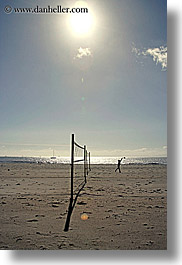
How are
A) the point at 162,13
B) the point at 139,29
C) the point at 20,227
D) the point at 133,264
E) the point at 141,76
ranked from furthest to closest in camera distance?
the point at 141,76 → the point at 139,29 → the point at 162,13 → the point at 20,227 → the point at 133,264

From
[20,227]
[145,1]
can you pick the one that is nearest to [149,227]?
[20,227]

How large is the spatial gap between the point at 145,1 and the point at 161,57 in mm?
994

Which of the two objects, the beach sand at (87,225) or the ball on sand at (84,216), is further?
the ball on sand at (84,216)

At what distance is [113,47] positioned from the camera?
572cm

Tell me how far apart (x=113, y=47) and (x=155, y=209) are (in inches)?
122

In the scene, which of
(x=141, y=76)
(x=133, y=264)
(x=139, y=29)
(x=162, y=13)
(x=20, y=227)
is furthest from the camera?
(x=141, y=76)

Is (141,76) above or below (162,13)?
below

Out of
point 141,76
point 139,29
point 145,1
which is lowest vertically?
point 141,76

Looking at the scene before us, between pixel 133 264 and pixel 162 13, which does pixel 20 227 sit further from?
pixel 162 13

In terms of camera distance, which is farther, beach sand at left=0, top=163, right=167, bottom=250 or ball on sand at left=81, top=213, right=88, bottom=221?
ball on sand at left=81, top=213, right=88, bottom=221

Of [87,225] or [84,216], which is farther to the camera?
[84,216]

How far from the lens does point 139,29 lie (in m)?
5.60

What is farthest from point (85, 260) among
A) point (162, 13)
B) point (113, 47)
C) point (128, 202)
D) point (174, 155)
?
point (162, 13)

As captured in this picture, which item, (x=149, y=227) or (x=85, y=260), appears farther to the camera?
(x=149, y=227)
